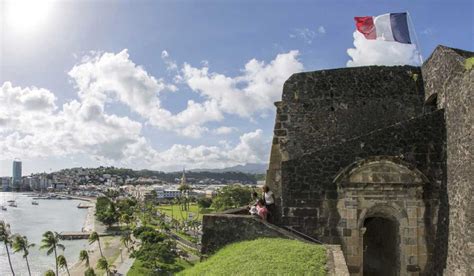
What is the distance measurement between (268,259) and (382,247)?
21.5 feet

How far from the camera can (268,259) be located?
8648 millimetres

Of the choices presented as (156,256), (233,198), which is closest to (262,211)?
(156,256)

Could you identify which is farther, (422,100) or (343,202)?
(422,100)

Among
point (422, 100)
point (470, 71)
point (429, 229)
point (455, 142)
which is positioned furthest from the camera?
point (422, 100)

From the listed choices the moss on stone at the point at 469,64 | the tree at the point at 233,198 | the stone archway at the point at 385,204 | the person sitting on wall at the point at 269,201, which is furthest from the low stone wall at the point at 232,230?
the tree at the point at 233,198

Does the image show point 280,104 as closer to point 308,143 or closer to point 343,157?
point 308,143

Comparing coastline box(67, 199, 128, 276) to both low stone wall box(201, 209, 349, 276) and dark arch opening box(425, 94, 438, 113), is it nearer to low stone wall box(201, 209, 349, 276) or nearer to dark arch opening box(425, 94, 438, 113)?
low stone wall box(201, 209, 349, 276)

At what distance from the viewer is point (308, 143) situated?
13930 mm

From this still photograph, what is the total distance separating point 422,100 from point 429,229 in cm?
399

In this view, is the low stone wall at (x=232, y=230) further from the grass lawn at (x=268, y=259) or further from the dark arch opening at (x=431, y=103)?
the dark arch opening at (x=431, y=103)

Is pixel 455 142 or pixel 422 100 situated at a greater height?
pixel 422 100

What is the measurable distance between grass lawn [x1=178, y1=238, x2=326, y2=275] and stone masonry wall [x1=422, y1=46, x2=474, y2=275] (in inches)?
118

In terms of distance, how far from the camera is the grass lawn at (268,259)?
8094 mm

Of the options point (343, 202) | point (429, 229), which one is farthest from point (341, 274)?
point (429, 229)
